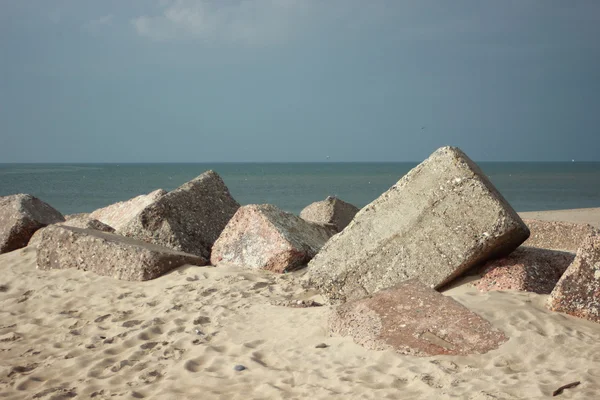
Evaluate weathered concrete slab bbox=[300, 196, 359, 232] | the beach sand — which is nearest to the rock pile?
the beach sand

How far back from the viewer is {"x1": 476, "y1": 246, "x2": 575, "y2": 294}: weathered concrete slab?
504 cm

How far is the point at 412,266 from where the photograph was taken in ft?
16.7

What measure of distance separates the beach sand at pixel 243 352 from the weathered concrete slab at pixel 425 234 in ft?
0.94

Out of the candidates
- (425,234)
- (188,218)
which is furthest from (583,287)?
(188,218)

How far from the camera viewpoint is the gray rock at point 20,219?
8031 mm

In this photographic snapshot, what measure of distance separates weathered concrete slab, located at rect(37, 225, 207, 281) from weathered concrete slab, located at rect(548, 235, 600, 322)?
147 inches

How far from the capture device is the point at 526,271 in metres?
5.15

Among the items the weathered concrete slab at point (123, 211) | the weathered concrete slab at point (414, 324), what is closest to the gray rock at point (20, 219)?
the weathered concrete slab at point (123, 211)

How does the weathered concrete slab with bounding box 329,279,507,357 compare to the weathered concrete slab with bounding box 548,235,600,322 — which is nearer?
the weathered concrete slab with bounding box 329,279,507,357

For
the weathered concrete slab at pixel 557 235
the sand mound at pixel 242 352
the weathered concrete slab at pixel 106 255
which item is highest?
the weathered concrete slab at pixel 557 235

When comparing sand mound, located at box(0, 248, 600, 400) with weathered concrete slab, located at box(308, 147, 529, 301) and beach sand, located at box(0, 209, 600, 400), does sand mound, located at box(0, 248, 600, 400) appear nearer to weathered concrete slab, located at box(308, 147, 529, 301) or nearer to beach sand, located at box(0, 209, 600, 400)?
beach sand, located at box(0, 209, 600, 400)

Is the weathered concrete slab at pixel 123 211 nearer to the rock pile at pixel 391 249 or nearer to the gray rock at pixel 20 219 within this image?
the rock pile at pixel 391 249

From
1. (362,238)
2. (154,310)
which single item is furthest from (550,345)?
(154,310)

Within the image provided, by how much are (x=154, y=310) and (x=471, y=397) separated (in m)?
3.02
